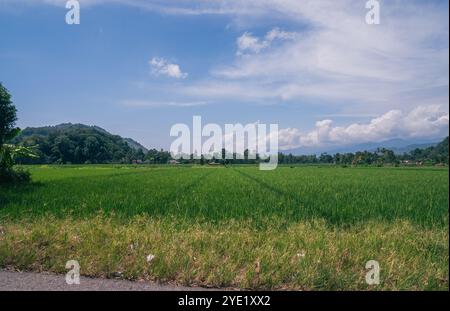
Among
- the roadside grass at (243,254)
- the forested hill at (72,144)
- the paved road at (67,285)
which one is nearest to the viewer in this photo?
the paved road at (67,285)

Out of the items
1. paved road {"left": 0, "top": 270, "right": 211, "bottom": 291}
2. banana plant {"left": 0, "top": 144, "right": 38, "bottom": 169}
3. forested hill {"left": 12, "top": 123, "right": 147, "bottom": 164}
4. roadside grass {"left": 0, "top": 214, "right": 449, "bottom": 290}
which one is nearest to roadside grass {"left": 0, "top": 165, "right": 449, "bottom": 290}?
roadside grass {"left": 0, "top": 214, "right": 449, "bottom": 290}

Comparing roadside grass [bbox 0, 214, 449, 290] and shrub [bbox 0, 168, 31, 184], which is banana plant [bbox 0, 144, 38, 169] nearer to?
shrub [bbox 0, 168, 31, 184]

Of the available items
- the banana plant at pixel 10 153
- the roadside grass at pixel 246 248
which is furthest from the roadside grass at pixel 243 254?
the banana plant at pixel 10 153

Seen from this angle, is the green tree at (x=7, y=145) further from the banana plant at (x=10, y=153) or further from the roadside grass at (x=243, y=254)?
the roadside grass at (x=243, y=254)

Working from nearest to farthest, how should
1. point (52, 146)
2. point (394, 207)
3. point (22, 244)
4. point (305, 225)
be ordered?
A: point (22, 244)
point (305, 225)
point (394, 207)
point (52, 146)

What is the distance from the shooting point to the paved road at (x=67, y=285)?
14.1 ft

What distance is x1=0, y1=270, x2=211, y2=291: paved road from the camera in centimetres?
430

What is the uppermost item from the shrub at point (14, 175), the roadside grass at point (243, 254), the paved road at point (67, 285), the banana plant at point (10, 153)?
the banana plant at point (10, 153)

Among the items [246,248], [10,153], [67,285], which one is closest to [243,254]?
[246,248]

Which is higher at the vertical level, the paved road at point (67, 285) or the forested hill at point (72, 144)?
the forested hill at point (72, 144)
